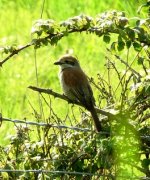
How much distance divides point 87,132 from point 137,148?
1.53 feet

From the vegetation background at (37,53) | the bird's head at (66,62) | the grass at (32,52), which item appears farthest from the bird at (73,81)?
the grass at (32,52)

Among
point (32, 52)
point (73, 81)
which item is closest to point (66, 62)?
point (73, 81)

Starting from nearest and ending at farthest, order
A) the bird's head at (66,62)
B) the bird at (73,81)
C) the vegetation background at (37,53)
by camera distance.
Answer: the bird at (73,81) → the bird's head at (66,62) → the vegetation background at (37,53)

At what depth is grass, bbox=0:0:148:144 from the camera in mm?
8219

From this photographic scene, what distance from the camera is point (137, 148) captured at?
14.7 feet

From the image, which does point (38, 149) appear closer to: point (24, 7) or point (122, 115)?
point (122, 115)

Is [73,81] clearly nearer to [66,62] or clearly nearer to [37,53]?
[66,62]

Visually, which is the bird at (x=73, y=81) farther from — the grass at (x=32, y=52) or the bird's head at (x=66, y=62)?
the grass at (x=32, y=52)

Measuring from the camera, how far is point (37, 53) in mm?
9688

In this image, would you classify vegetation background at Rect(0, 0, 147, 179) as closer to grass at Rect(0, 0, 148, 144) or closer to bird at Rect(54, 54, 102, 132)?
grass at Rect(0, 0, 148, 144)

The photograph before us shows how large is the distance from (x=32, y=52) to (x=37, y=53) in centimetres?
9

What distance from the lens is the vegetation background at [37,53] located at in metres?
8.14

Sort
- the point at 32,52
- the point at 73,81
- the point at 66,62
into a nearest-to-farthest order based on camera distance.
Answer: the point at 73,81 < the point at 66,62 < the point at 32,52

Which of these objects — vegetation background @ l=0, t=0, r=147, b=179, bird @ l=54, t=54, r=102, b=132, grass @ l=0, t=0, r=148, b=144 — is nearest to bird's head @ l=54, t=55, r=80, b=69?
bird @ l=54, t=54, r=102, b=132
